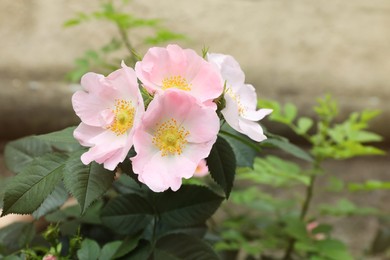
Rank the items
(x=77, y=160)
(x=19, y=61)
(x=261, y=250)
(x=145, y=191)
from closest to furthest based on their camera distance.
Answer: (x=77, y=160), (x=145, y=191), (x=261, y=250), (x=19, y=61)


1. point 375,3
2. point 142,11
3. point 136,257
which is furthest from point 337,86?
point 136,257

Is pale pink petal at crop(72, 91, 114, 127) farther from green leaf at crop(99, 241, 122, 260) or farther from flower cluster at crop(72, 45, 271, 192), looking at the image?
green leaf at crop(99, 241, 122, 260)

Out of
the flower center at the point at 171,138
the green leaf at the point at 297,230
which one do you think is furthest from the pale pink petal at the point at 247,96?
the green leaf at the point at 297,230

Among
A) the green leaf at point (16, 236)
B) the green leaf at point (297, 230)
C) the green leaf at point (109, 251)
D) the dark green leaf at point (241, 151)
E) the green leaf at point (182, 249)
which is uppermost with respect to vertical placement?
the dark green leaf at point (241, 151)

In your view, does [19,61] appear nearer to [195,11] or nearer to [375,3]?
[195,11]

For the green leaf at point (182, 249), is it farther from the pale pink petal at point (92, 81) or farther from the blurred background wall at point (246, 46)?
the blurred background wall at point (246, 46)

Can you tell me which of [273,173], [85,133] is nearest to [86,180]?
[85,133]

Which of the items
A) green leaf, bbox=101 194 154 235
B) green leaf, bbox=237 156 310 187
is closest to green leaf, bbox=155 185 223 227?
green leaf, bbox=101 194 154 235
